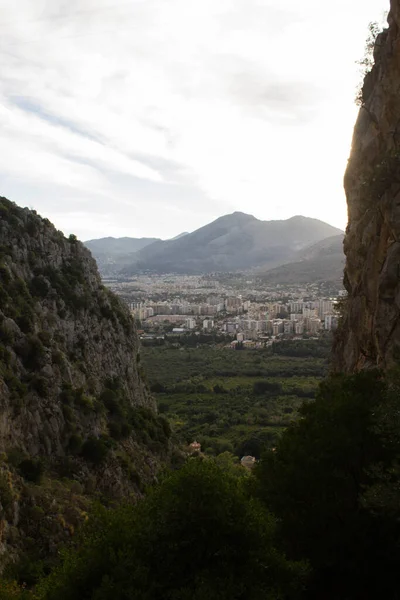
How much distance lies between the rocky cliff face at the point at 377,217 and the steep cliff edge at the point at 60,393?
12276 millimetres

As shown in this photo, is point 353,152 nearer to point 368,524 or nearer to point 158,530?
point 368,524

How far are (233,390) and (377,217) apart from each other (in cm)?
4662

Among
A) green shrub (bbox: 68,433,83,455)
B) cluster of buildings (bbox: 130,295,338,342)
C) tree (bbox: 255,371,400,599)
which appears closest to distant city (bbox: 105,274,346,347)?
cluster of buildings (bbox: 130,295,338,342)

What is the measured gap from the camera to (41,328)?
27125 mm

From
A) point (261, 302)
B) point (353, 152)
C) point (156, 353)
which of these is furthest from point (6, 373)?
point (261, 302)

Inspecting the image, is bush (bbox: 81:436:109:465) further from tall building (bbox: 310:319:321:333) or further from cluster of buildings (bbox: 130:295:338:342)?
tall building (bbox: 310:319:321:333)

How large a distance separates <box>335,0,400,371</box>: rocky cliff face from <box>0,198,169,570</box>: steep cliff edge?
1228cm

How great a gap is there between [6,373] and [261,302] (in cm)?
15754

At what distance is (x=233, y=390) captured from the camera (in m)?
62.7

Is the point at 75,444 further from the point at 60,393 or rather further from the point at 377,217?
the point at 377,217

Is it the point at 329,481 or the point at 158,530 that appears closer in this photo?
the point at 158,530

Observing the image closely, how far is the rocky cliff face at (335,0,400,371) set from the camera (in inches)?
629

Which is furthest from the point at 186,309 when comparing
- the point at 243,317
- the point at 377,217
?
the point at 377,217

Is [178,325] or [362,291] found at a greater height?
[362,291]
